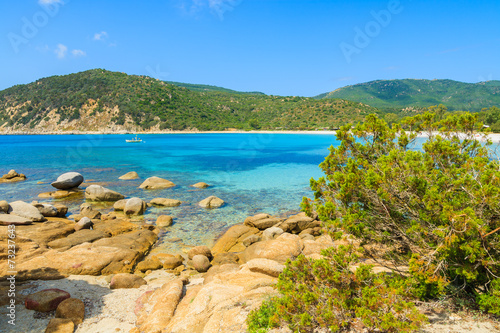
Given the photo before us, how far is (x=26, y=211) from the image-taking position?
14.2m

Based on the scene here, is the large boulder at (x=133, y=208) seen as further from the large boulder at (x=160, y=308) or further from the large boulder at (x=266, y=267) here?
the large boulder at (x=266, y=267)

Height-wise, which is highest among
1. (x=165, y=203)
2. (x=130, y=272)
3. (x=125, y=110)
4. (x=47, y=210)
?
(x=125, y=110)

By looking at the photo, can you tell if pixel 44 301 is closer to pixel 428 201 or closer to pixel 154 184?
pixel 428 201

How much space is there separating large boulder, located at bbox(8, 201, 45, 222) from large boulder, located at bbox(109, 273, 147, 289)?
841 cm

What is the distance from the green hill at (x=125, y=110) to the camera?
122 meters

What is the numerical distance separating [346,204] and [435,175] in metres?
1.93

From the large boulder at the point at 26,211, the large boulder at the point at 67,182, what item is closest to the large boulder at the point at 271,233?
the large boulder at the point at 26,211

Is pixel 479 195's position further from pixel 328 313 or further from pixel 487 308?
pixel 328 313

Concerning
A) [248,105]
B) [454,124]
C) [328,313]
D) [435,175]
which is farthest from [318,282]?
[248,105]

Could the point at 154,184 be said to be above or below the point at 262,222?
above

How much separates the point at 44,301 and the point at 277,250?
23.4ft

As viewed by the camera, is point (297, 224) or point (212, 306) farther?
point (297, 224)

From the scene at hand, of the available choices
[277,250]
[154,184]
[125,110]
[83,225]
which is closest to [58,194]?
[154,184]

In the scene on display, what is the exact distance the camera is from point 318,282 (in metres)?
4.92
